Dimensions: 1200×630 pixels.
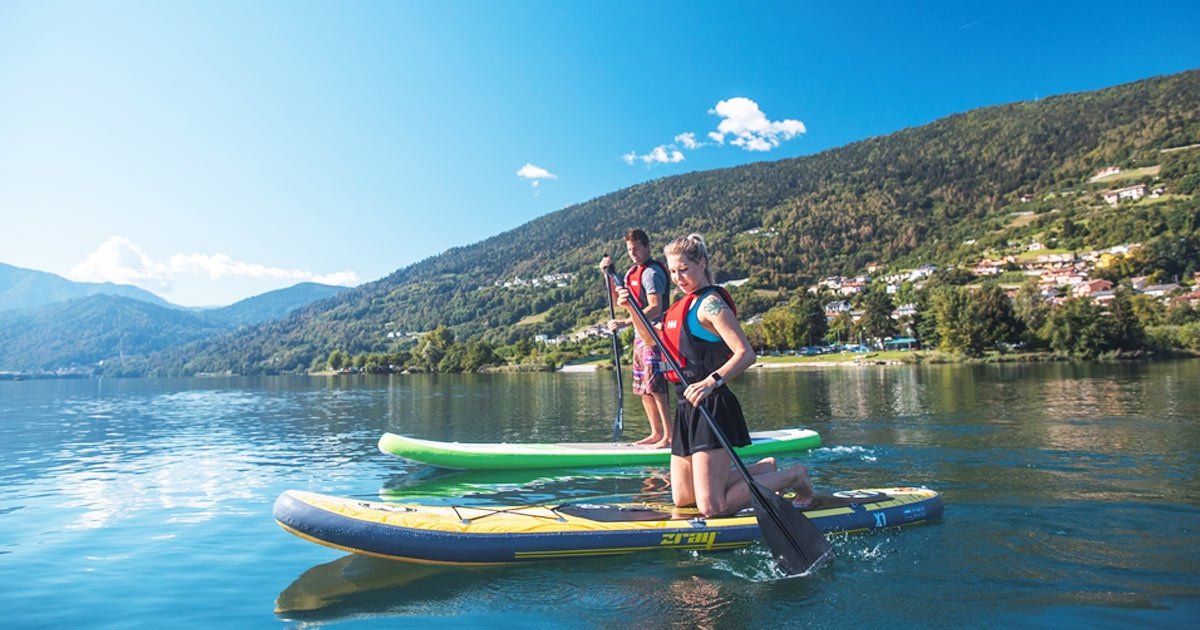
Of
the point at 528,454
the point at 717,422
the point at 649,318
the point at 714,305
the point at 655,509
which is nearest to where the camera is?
the point at 714,305

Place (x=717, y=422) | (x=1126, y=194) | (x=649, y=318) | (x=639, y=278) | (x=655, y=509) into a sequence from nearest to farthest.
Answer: (x=717, y=422) < (x=655, y=509) < (x=649, y=318) < (x=639, y=278) < (x=1126, y=194)

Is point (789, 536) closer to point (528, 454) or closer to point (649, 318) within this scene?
point (649, 318)

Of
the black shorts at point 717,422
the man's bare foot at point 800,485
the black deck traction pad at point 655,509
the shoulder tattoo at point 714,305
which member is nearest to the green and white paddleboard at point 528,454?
the black deck traction pad at point 655,509

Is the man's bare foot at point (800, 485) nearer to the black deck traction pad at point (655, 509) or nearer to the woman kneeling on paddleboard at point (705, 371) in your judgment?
the black deck traction pad at point (655, 509)

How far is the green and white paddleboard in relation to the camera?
415 inches

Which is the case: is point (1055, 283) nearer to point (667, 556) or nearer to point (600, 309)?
point (600, 309)

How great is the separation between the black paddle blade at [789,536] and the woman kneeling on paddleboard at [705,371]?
338 millimetres

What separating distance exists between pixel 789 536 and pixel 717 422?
3.74 feet

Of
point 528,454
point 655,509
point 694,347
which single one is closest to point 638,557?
point 655,509

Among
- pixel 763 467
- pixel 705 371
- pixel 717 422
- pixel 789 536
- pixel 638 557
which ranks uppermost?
pixel 705 371

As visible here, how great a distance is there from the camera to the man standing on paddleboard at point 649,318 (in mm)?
9062

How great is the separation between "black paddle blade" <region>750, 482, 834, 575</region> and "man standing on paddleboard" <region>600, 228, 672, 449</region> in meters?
2.82

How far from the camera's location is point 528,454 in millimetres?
10688

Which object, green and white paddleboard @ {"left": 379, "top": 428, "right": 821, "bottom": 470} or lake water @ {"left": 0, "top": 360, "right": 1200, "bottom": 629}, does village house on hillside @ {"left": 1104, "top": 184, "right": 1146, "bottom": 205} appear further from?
green and white paddleboard @ {"left": 379, "top": 428, "right": 821, "bottom": 470}
